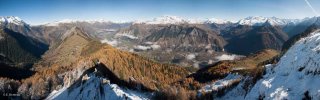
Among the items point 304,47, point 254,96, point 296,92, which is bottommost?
point 254,96

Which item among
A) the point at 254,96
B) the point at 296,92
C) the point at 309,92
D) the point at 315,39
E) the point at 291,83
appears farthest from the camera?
the point at 254,96

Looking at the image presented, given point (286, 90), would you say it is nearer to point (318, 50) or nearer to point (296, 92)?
point (296, 92)

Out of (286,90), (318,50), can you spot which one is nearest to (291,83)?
(286,90)

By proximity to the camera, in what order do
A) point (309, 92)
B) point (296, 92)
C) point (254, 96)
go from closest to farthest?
point (309, 92)
point (296, 92)
point (254, 96)

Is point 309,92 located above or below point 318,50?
below

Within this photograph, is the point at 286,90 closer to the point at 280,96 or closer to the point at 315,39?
the point at 280,96

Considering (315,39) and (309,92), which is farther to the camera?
(315,39)
